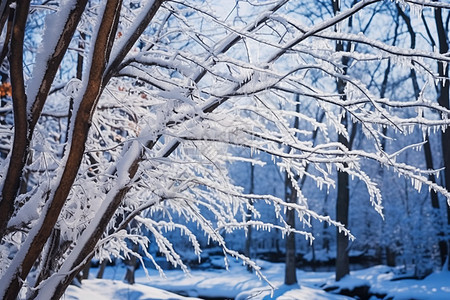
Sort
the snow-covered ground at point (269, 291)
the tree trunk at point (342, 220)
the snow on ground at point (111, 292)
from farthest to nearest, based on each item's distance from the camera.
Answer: the tree trunk at point (342, 220), the snow-covered ground at point (269, 291), the snow on ground at point (111, 292)

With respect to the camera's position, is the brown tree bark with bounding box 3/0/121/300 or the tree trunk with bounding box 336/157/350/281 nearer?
the brown tree bark with bounding box 3/0/121/300

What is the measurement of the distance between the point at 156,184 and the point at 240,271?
2872 centimetres

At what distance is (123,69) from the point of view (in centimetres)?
258

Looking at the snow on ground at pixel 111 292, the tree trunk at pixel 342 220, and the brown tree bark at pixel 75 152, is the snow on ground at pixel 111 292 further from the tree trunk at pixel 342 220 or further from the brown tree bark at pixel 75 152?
the tree trunk at pixel 342 220

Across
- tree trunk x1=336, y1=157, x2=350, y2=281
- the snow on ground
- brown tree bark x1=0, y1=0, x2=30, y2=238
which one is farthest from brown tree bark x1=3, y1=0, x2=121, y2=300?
tree trunk x1=336, y1=157, x2=350, y2=281

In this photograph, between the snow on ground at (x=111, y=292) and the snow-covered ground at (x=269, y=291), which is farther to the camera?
the snow-covered ground at (x=269, y=291)

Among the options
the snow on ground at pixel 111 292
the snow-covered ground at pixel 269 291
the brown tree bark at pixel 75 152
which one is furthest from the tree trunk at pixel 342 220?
the brown tree bark at pixel 75 152

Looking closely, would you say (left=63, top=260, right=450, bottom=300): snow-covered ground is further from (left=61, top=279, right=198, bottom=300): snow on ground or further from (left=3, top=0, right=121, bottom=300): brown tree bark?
(left=3, top=0, right=121, bottom=300): brown tree bark

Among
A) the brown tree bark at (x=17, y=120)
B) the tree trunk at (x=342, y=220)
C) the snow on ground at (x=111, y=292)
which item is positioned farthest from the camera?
the tree trunk at (x=342, y=220)

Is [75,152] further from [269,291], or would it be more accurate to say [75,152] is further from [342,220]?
[342,220]

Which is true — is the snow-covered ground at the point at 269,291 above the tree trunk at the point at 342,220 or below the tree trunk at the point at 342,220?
below

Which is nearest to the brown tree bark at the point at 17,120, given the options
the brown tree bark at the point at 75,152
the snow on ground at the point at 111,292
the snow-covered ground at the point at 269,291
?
the brown tree bark at the point at 75,152

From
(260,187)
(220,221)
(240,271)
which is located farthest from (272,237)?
(220,221)

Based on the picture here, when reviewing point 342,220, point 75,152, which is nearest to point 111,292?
point 75,152
